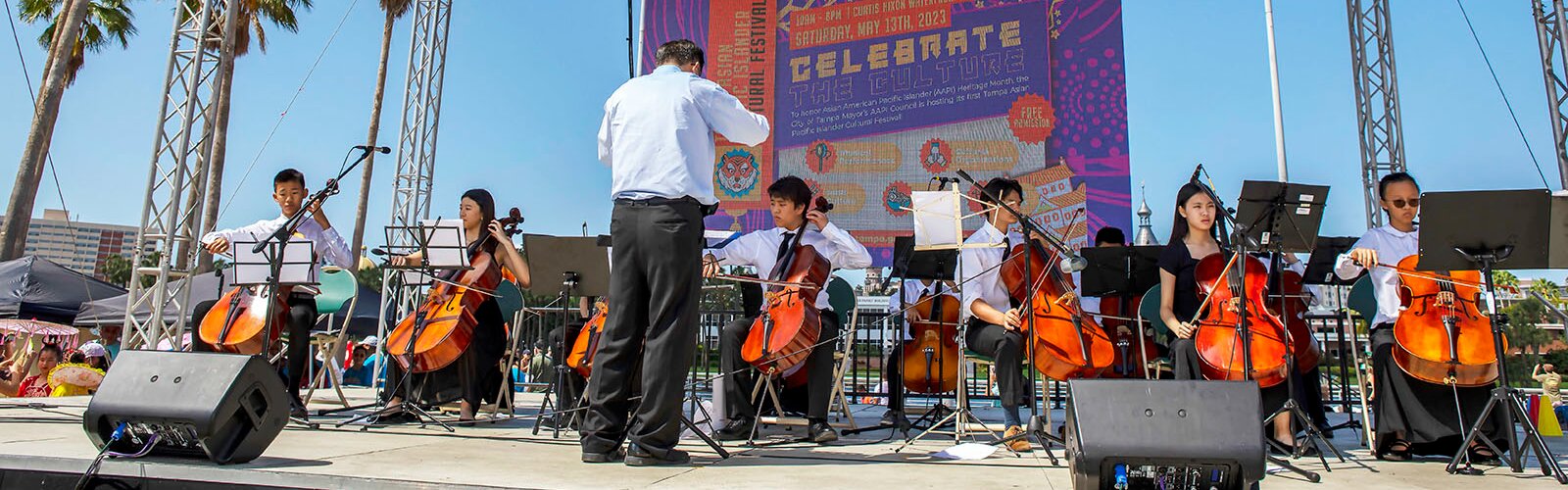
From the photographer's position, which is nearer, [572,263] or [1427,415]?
[1427,415]

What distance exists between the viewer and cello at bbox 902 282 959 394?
15.9 feet

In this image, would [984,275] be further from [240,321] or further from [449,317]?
[240,321]

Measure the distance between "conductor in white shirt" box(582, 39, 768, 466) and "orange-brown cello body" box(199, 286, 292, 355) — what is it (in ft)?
7.35

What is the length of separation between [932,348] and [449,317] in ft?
8.03

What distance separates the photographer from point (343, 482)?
2307 mm

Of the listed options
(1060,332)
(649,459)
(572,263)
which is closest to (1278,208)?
(1060,332)

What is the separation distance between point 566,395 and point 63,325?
442 inches

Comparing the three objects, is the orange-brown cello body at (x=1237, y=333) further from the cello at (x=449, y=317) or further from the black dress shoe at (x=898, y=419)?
the cello at (x=449, y=317)

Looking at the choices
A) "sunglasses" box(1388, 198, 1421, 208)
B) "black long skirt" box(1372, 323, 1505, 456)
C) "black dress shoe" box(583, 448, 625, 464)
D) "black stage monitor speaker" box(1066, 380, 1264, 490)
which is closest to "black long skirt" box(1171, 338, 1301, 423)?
"black long skirt" box(1372, 323, 1505, 456)

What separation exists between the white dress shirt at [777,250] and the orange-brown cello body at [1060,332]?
3.02 feet

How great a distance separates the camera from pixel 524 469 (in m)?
A: 2.63

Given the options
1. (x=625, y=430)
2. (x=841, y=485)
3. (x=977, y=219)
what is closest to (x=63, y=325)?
(x=977, y=219)

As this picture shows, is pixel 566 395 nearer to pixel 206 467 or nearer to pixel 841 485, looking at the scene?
pixel 206 467

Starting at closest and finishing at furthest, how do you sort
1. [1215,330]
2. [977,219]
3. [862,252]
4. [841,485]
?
[841,485]
[1215,330]
[862,252]
[977,219]
